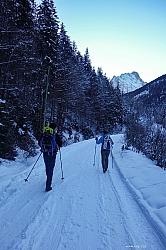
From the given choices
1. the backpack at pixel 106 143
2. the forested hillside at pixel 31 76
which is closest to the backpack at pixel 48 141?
the backpack at pixel 106 143

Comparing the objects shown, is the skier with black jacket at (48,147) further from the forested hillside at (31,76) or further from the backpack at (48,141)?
the forested hillside at (31,76)

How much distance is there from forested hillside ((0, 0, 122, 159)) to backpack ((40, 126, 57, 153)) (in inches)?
Answer: 165

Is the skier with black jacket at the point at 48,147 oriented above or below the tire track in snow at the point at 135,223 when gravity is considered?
above

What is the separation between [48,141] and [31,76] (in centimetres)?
1196

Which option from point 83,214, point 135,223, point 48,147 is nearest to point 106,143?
point 48,147

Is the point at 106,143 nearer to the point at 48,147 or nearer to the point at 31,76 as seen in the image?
the point at 48,147

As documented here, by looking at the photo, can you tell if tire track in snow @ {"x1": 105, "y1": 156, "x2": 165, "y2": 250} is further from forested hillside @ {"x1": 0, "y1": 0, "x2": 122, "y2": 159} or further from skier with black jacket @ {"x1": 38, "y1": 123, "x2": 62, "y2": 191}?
forested hillside @ {"x1": 0, "y1": 0, "x2": 122, "y2": 159}

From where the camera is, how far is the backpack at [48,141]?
17.0ft

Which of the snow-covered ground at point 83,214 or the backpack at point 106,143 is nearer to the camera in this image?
the snow-covered ground at point 83,214

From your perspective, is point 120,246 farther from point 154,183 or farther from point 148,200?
point 154,183

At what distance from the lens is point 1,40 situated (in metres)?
10.2

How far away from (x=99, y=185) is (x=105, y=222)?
2.26 m

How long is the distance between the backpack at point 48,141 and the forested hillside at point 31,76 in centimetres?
419

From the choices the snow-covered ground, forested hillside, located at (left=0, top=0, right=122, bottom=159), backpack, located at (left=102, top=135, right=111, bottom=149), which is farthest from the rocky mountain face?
the snow-covered ground
